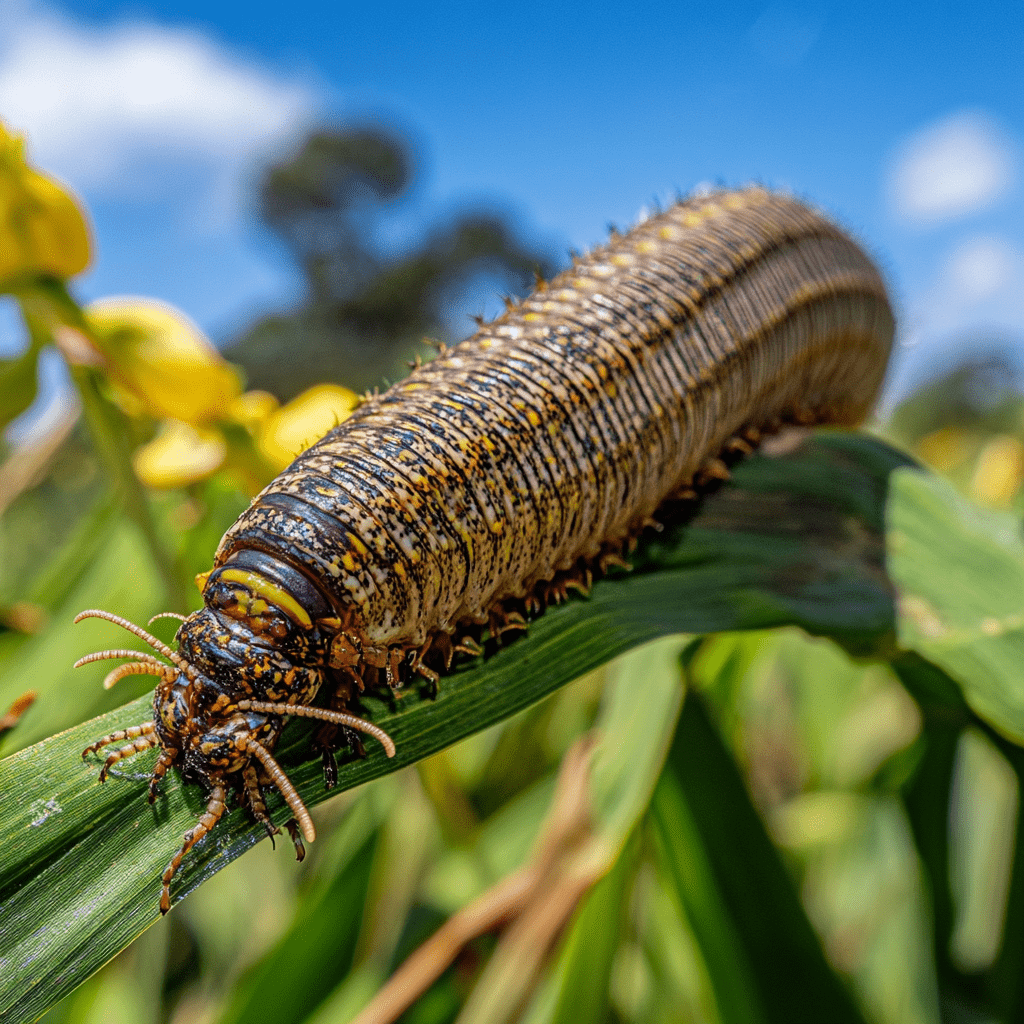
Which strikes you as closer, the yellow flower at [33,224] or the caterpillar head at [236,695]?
the caterpillar head at [236,695]

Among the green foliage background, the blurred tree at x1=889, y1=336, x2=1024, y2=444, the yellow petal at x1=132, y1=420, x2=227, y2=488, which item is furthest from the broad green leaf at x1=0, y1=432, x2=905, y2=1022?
the blurred tree at x1=889, y1=336, x2=1024, y2=444

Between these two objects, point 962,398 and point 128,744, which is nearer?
point 128,744

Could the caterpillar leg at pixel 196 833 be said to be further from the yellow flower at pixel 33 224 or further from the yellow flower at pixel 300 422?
the yellow flower at pixel 33 224

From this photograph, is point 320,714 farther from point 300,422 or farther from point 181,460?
→ point 181,460

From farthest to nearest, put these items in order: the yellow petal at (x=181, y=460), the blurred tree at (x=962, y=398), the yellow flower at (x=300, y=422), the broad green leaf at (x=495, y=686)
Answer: the blurred tree at (x=962, y=398)
the yellow petal at (x=181, y=460)
the yellow flower at (x=300, y=422)
the broad green leaf at (x=495, y=686)

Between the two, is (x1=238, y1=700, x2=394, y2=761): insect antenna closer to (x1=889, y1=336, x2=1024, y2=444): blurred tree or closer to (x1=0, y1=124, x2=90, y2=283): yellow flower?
(x1=0, y1=124, x2=90, y2=283): yellow flower

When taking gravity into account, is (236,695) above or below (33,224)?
below

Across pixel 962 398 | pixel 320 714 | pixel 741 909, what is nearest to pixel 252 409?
pixel 320 714

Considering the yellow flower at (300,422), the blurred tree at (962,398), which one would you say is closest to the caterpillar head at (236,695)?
the yellow flower at (300,422)
